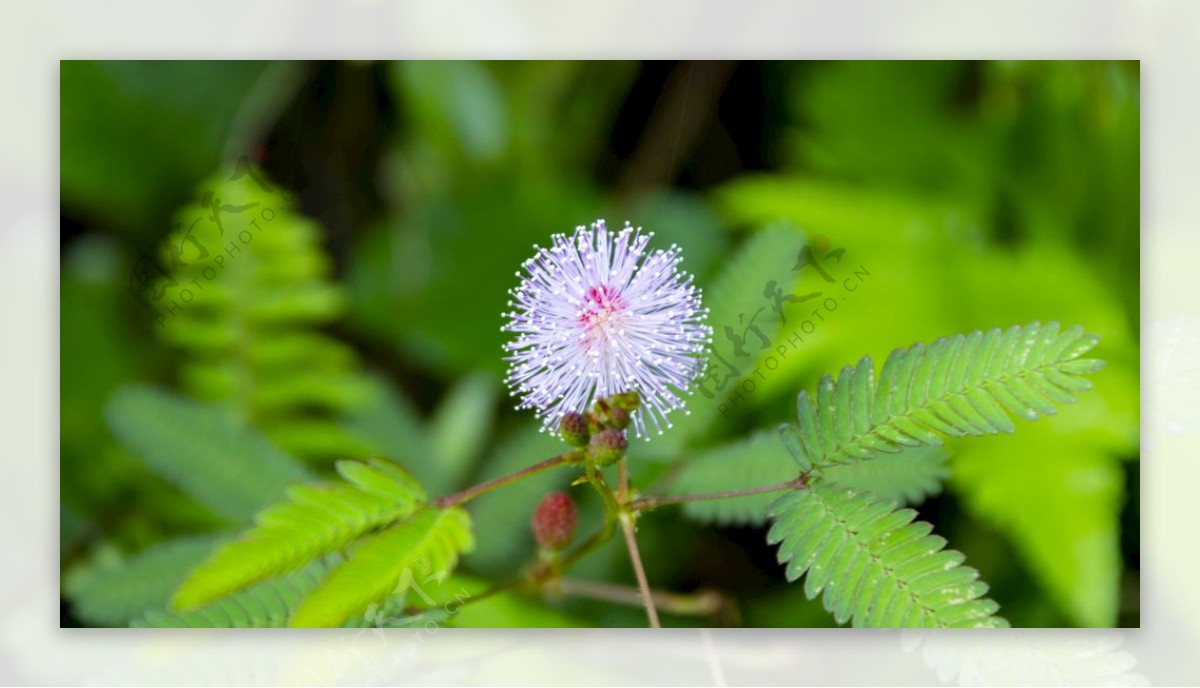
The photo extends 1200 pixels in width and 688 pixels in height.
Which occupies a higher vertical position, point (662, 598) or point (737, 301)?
point (737, 301)

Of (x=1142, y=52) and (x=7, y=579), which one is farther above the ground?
(x=1142, y=52)

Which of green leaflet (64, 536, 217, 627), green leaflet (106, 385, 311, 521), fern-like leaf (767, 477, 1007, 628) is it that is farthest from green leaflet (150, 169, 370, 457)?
fern-like leaf (767, 477, 1007, 628)

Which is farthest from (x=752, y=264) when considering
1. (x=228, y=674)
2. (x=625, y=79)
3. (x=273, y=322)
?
(x=228, y=674)

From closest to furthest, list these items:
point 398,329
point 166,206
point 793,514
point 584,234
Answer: point 793,514
point 584,234
point 166,206
point 398,329

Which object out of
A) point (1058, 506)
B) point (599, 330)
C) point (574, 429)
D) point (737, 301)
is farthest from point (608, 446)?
point (1058, 506)

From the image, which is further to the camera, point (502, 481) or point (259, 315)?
point (259, 315)

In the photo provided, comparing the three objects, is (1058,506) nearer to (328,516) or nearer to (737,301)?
(737,301)

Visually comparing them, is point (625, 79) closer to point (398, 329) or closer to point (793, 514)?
point (398, 329)

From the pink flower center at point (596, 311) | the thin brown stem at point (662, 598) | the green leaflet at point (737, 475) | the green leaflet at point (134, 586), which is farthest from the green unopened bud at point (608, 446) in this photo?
the green leaflet at point (134, 586)
